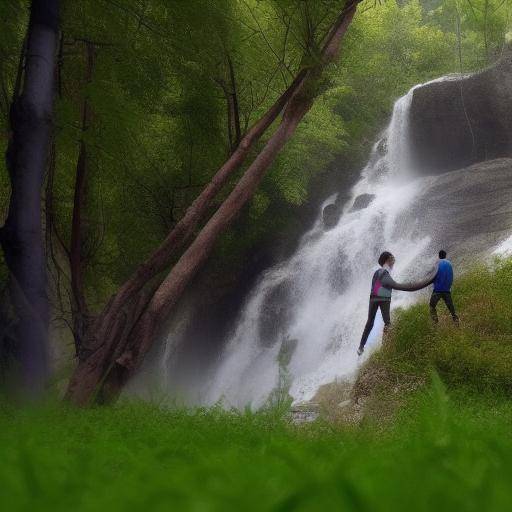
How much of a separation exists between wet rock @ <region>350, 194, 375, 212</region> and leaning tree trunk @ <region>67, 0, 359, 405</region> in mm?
16289

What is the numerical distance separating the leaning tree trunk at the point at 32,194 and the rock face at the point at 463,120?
20021 millimetres

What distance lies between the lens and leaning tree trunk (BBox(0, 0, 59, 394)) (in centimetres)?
574

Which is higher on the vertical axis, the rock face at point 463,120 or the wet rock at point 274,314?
the rock face at point 463,120

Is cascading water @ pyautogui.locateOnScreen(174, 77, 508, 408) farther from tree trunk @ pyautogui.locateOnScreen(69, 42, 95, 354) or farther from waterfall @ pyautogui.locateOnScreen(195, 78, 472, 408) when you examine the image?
tree trunk @ pyautogui.locateOnScreen(69, 42, 95, 354)

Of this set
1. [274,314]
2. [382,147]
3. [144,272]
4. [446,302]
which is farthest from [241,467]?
[382,147]

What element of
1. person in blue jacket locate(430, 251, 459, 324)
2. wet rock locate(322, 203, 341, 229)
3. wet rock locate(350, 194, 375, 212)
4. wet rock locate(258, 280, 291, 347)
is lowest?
wet rock locate(258, 280, 291, 347)

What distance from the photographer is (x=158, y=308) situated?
6.80 metres

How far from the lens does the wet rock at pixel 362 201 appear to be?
23309 mm

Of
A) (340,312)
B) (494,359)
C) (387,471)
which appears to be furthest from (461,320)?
(387,471)

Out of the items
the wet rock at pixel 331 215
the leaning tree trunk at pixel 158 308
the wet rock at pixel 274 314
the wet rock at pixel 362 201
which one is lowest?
the wet rock at pixel 274 314

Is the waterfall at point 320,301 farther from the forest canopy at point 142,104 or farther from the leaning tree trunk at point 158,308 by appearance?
the leaning tree trunk at point 158,308

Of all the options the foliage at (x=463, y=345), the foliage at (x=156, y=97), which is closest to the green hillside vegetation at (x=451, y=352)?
the foliage at (x=463, y=345)

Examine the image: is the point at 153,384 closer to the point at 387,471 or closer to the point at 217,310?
the point at 387,471

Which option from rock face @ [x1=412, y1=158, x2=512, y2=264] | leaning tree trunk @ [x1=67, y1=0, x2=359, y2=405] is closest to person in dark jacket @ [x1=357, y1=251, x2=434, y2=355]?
leaning tree trunk @ [x1=67, y1=0, x2=359, y2=405]
